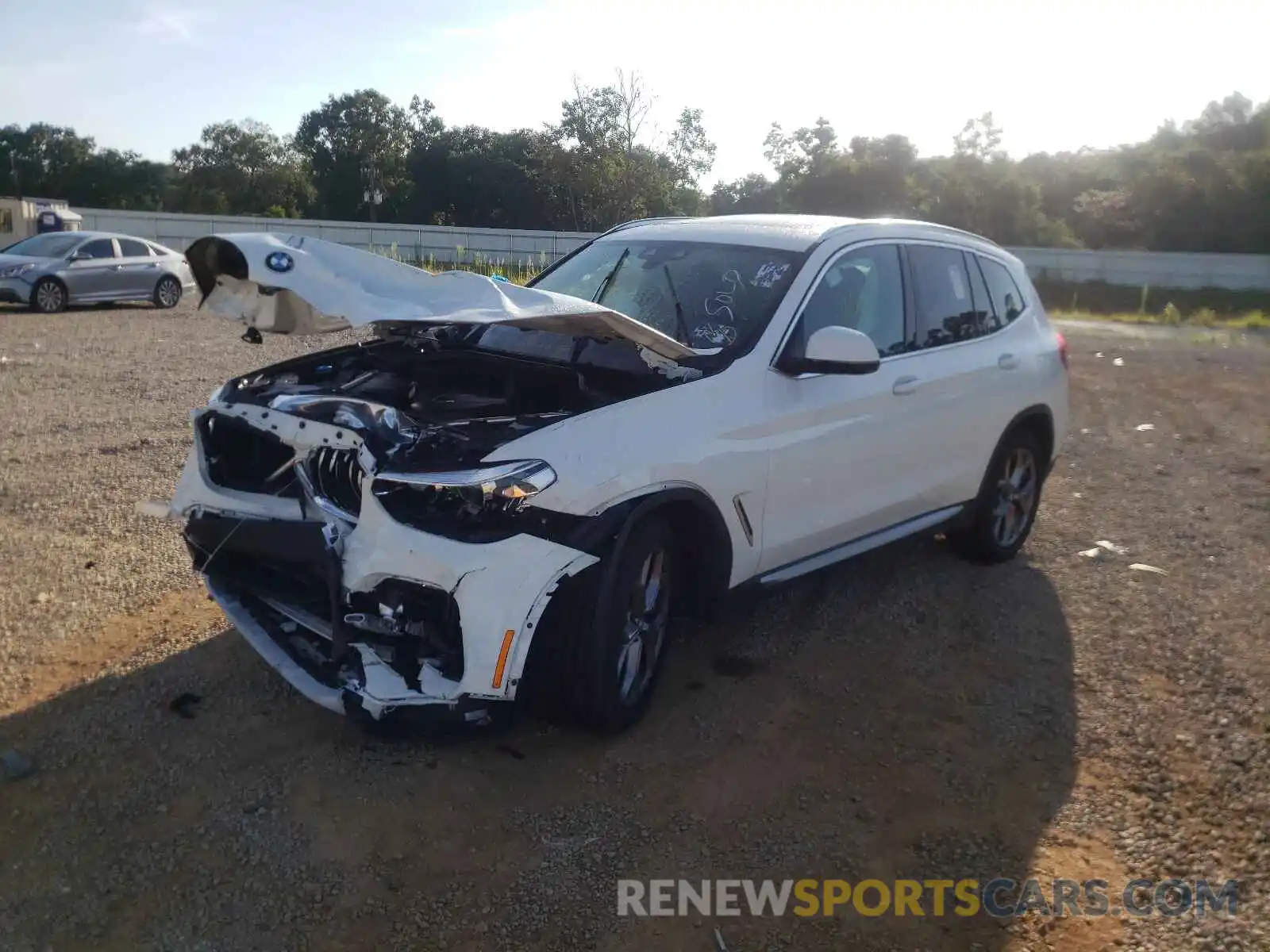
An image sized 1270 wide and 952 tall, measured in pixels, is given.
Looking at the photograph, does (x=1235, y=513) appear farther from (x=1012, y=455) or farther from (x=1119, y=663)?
(x=1119, y=663)

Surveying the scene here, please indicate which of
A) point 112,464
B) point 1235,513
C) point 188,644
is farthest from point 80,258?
point 1235,513

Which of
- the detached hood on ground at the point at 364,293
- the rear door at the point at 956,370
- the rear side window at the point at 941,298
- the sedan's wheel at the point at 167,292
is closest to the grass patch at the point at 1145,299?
the sedan's wheel at the point at 167,292

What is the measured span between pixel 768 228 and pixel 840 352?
1115 mm

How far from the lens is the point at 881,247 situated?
5238 millimetres

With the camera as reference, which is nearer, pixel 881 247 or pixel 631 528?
pixel 631 528

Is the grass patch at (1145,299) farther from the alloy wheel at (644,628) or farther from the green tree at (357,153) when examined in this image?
the green tree at (357,153)

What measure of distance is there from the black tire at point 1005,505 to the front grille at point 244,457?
371cm

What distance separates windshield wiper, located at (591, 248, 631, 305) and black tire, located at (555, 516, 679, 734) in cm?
150

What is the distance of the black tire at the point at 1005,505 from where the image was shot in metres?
5.99

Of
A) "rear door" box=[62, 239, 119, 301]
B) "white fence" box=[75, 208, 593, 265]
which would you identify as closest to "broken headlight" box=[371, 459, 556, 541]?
"rear door" box=[62, 239, 119, 301]

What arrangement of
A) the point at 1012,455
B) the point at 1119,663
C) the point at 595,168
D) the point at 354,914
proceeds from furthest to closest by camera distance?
the point at 595,168 < the point at 1012,455 < the point at 1119,663 < the point at 354,914

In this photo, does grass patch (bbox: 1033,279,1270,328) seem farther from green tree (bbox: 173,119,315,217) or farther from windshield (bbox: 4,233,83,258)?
green tree (bbox: 173,119,315,217)

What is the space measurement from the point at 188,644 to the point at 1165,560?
5365 mm

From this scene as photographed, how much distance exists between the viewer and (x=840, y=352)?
4.29 meters
